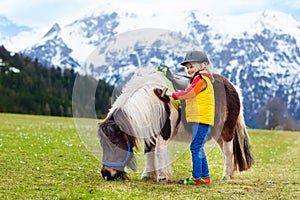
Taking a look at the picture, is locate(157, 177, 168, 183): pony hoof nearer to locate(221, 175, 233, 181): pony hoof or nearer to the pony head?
the pony head

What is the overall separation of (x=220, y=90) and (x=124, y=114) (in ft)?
8.22

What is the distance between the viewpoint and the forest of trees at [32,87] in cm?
7300

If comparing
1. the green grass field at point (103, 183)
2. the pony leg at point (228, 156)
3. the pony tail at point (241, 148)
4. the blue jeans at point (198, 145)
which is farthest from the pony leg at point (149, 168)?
the pony tail at point (241, 148)

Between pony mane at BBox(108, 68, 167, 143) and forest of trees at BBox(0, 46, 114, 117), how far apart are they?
207 feet

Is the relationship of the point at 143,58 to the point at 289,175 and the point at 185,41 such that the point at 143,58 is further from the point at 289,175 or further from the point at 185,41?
the point at 289,175

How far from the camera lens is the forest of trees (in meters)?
73.0

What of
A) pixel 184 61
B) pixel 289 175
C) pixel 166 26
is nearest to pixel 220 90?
pixel 184 61

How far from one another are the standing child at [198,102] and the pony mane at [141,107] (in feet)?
1.46

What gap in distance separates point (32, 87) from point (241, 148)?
3115 inches

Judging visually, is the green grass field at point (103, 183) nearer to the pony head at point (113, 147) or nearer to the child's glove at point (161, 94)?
the pony head at point (113, 147)

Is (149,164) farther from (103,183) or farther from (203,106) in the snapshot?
(203,106)

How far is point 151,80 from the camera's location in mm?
8141

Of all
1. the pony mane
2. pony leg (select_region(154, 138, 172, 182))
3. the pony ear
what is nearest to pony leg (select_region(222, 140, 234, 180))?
pony leg (select_region(154, 138, 172, 182))

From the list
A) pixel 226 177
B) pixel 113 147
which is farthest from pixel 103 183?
pixel 226 177
